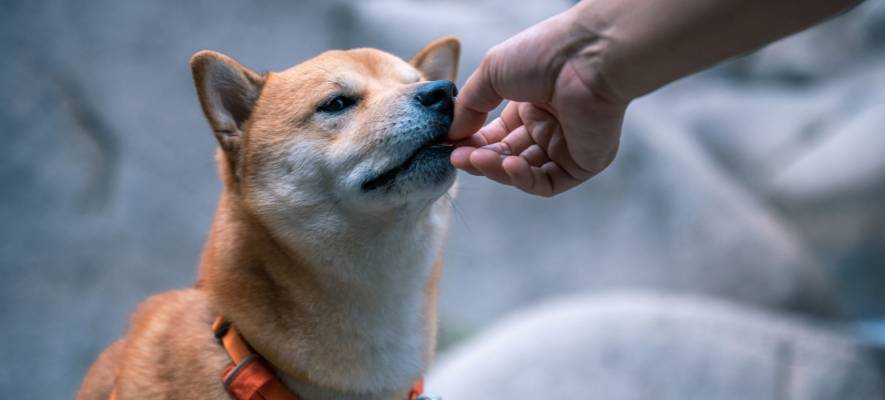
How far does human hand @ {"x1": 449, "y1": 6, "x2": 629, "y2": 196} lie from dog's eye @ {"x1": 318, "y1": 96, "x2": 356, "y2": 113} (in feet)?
1.10

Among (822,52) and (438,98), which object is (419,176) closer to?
(438,98)

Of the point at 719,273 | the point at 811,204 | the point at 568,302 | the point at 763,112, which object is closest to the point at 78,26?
the point at 568,302

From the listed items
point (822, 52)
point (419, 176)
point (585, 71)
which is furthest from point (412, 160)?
point (822, 52)

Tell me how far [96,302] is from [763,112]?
642 centimetres

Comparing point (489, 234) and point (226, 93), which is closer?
point (226, 93)

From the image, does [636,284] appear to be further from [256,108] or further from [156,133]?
[256,108]

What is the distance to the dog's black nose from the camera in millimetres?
1820

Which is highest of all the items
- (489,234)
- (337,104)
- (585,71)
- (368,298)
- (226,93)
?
(226,93)

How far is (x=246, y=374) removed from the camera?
5.63ft

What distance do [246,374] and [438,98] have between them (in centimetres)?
81

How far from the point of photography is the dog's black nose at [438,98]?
182 centimetres

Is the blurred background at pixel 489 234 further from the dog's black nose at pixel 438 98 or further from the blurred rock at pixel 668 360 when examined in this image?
the dog's black nose at pixel 438 98

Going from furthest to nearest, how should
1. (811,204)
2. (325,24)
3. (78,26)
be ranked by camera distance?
1. (811,204)
2. (325,24)
3. (78,26)

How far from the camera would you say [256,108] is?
2.02 m
